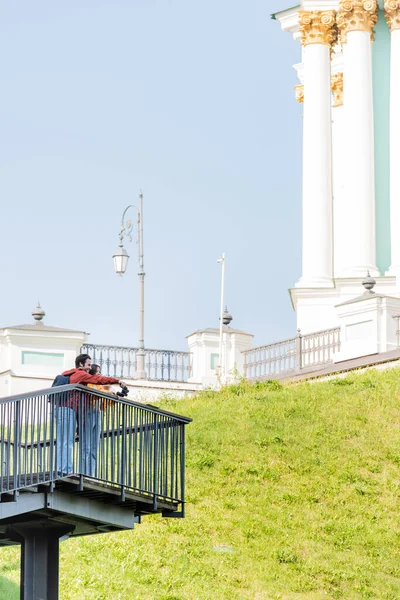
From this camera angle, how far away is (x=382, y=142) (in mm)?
45219

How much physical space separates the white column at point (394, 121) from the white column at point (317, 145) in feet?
6.22

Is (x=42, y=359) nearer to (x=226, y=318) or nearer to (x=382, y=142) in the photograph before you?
(x=226, y=318)

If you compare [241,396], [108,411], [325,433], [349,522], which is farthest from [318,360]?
[108,411]

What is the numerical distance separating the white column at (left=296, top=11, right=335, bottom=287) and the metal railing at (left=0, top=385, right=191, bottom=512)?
85.2 feet

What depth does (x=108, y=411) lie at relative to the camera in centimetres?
1828

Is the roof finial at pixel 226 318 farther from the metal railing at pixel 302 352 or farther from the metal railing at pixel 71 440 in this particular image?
the metal railing at pixel 71 440

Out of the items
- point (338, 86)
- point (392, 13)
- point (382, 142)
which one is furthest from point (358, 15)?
point (338, 86)

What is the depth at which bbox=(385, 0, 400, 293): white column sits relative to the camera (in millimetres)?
44188

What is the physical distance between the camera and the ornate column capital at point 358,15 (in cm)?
4494

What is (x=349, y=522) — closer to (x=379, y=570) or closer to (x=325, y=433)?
(x=379, y=570)

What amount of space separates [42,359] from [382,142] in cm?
1374

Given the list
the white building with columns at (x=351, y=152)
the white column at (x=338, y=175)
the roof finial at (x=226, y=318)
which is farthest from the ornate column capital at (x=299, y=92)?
the roof finial at (x=226, y=318)

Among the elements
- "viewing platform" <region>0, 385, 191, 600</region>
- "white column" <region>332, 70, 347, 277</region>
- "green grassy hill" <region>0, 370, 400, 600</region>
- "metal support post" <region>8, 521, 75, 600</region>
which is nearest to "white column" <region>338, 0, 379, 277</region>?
"white column" <region>332, 70, 347, 277</region>

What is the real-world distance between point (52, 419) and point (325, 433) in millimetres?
12285
